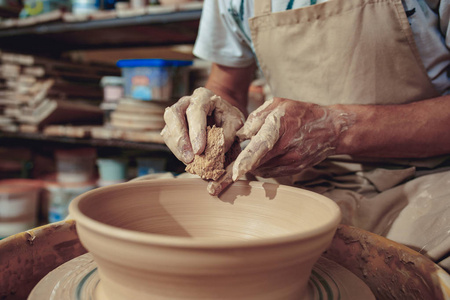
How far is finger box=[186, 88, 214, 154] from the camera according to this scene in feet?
2.36

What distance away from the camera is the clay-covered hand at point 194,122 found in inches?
29.0

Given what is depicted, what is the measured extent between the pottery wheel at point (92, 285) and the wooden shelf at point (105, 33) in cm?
132

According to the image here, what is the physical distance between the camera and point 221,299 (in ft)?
1.60

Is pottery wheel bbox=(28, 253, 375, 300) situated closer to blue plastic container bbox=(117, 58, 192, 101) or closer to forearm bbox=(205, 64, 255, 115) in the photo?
forearm bbox=(205, 64, 255, 115)

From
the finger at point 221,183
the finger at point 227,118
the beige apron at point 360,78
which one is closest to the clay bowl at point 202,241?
the finger at point 221,183

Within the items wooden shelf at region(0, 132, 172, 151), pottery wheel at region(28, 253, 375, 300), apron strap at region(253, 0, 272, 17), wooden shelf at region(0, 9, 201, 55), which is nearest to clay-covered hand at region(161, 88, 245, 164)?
pottery wheel at region(28, 253, 375, 300)

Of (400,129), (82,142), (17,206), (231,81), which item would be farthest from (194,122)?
(17,206)

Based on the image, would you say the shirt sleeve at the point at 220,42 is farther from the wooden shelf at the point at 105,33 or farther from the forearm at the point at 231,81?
A: the wooden shelf at the point at 105,33

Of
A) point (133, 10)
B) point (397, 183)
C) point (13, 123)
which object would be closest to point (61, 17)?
point (133, 10)

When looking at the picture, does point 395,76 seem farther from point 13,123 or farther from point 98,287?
point 13,123

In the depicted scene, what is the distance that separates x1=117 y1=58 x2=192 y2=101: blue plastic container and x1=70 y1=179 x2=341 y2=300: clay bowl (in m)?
1.29

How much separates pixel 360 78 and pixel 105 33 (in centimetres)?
182

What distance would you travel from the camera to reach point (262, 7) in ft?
3.56

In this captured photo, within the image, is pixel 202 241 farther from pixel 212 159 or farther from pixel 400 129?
pixel 400 129
